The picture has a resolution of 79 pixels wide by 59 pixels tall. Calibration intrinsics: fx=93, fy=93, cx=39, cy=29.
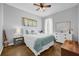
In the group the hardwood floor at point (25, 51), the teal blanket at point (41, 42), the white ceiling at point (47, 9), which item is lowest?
the hardwood floor at point (25, 51)

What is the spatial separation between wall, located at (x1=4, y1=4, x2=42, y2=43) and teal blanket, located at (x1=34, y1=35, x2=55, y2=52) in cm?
22

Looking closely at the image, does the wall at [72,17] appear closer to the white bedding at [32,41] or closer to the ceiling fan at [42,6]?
the ceiling fan at [42,6]

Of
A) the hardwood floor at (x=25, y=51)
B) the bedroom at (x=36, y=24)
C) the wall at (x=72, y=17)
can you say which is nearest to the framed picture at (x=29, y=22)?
the bedroom at (x=36, y=24)

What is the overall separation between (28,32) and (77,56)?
92 cm

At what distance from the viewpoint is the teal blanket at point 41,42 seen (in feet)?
5.04

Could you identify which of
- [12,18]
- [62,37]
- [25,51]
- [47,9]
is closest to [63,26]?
[62,37]

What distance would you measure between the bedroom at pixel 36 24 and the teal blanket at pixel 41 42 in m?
0.06

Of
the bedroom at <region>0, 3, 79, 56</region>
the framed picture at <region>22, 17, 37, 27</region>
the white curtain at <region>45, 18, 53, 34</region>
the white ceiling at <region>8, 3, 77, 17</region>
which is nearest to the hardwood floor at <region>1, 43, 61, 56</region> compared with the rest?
the bedroom at <region>0, 3, 79, 56</region>

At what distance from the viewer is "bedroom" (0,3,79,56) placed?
1.54m

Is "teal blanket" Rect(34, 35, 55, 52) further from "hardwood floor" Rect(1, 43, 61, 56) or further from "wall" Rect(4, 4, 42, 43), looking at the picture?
"wall" Rect(4, 4, 42, 43)

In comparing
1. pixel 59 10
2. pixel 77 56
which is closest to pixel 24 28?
pixel 59 10

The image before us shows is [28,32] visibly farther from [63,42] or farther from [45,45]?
[63,42]

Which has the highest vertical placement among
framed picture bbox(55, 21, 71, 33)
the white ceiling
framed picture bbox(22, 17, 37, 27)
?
the white ceiling

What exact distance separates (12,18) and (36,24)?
1.37ft
